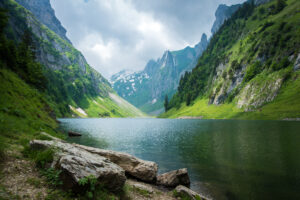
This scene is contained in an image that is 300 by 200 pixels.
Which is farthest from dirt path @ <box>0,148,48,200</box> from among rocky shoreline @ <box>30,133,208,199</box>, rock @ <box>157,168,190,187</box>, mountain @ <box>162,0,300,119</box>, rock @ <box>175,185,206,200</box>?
mountain @ <box>162,0,300,119</box>

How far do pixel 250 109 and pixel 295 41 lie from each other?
6725cm

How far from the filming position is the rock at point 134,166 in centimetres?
1873

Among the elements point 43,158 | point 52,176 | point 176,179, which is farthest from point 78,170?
point 176,179

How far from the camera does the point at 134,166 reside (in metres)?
19.8

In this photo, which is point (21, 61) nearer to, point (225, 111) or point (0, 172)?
point (0, 172)

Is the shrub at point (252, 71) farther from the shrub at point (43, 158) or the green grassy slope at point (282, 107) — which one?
the shrub at point (43, 158)

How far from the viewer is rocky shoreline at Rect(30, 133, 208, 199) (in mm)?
9680

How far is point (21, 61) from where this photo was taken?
6538 cm

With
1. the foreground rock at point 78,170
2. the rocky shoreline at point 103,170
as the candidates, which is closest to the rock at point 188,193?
the rocky shoreline at point 103,170

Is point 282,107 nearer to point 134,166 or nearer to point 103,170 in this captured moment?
point 134,166

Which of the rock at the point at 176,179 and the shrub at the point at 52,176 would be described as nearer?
the shrub at the point at 52,176

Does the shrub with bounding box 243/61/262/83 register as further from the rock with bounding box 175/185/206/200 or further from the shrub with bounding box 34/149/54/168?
the shrub with bounding box 34/149/54/168

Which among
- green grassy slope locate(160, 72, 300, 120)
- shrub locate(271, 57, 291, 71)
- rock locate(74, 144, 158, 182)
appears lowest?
rock locate(74, 144, 158, 182)

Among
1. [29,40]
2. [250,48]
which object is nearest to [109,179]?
[29,40]
